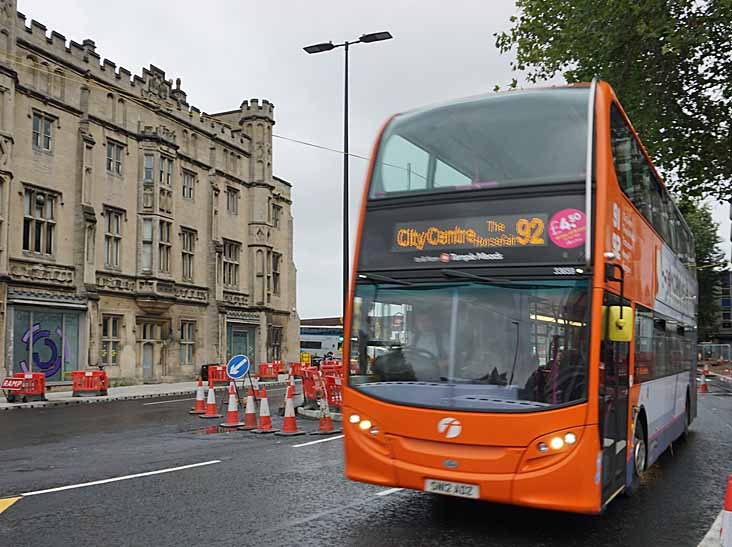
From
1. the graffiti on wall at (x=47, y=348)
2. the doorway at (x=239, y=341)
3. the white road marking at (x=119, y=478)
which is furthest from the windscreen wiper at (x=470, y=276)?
the doorway at (x=239, y=341)

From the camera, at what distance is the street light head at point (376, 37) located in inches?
731

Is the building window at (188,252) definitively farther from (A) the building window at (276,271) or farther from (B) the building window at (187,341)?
(A) the building window at (276,271)

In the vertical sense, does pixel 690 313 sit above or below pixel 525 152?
below

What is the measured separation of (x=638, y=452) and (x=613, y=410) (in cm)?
162

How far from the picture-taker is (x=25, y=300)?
84.5 feet

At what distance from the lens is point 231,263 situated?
129 feet

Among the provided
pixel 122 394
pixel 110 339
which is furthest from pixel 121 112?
pixel 122 394

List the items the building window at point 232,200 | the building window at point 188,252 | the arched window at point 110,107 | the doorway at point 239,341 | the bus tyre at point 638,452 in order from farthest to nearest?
1. the building window at point 232,200
2. the doorway at point 239,341
3. the building window at point 188,252
4. the arched window at point 110,107
5. the bus tyre at point 638,452

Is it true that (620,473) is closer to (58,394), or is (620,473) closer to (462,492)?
(462,492)

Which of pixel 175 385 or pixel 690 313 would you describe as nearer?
pixel 690 313

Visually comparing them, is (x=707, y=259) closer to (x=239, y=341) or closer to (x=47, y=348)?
(x=239, y=341)

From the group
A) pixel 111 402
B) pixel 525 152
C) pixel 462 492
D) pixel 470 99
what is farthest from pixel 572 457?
pixel 111 402

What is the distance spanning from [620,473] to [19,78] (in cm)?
2528

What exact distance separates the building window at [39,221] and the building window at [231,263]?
11914 millimetres
